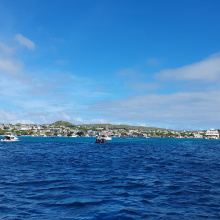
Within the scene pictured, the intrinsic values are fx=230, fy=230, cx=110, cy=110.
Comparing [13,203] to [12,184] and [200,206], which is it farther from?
[200,206]

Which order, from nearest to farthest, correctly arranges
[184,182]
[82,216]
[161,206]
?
[82,216] → [161,206] → [184,182]

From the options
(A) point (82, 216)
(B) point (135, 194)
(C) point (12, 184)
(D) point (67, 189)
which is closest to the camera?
(A) point (82, 216)

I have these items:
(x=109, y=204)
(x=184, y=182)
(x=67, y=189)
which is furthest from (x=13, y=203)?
(x=184, y=182)

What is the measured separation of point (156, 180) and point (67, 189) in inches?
386

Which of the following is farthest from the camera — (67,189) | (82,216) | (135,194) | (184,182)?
(184,182)

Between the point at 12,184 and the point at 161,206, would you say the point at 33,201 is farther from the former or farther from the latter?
the point at 161,206

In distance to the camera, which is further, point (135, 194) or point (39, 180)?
point (39, 180)

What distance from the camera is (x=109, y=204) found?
1580cm

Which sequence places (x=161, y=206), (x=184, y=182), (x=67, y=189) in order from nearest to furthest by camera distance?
(x=161, y=206) → (x=67, y=189) → (x=184, y=182)

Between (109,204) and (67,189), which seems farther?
(67,189)

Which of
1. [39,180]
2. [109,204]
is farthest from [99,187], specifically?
[39,180]

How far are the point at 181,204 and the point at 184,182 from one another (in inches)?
326

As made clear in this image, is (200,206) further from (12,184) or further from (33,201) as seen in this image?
(12,184)

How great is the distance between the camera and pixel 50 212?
14.0 m
